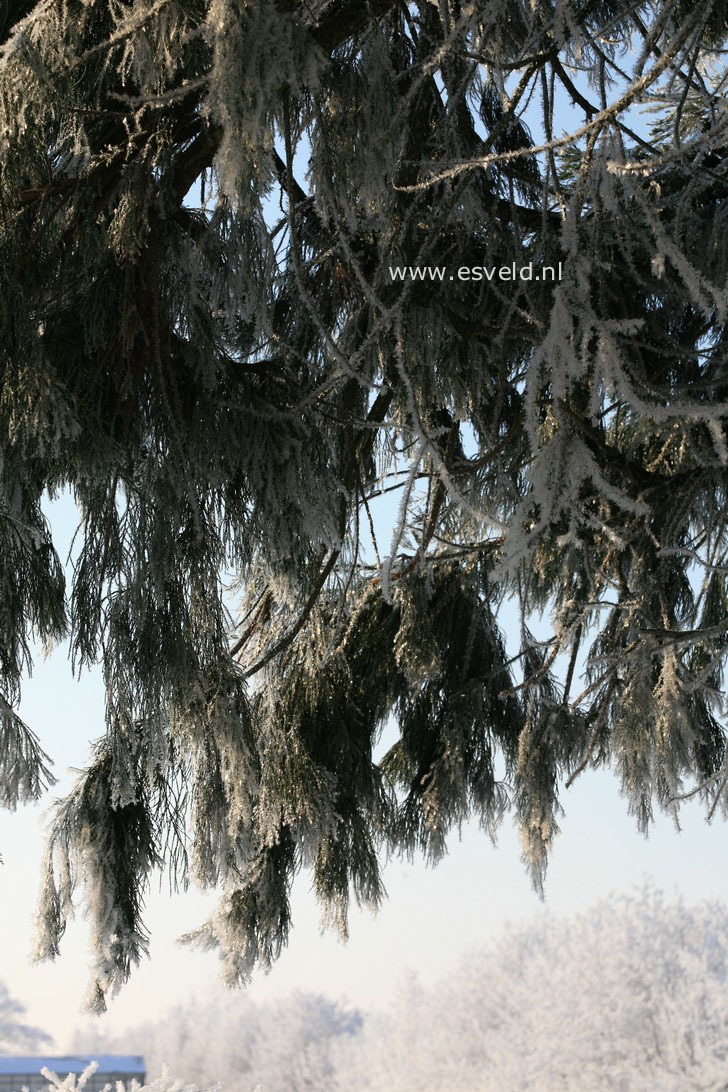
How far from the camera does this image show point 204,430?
1.38m

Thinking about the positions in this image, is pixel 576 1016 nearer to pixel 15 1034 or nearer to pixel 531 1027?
pixel 531 1027

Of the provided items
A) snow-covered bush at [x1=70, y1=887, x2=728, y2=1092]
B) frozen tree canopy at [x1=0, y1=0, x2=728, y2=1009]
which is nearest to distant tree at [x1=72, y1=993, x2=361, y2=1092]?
snow-covered bush at [x1=70, y1=887, x2=728, y2=1092]

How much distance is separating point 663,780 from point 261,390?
99 centimetres

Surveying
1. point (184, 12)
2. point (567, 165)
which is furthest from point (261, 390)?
point (567, 165)

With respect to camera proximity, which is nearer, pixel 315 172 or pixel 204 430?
pixel 315 172

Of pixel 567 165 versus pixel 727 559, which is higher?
pixel 567 165

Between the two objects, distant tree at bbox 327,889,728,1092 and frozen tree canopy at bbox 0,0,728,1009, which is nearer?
frozen tree canopy at bbox 0,0,728,1009

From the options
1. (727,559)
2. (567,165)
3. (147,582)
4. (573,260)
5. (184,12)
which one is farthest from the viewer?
(727,559)

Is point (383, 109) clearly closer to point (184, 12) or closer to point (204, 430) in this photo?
point (184, 12)

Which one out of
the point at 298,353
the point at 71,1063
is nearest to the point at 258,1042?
the point at 71,1063

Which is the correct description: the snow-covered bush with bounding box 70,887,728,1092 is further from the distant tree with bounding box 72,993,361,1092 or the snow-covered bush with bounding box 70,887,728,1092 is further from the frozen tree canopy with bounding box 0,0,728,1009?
A: the frozen tree canopy with bounding box 0,0,728,1009

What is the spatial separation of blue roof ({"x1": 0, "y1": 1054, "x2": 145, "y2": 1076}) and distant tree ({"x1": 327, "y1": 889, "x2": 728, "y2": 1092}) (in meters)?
1.27

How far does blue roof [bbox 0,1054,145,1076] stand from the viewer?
6496 millimetres

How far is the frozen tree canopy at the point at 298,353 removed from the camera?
103 cm
